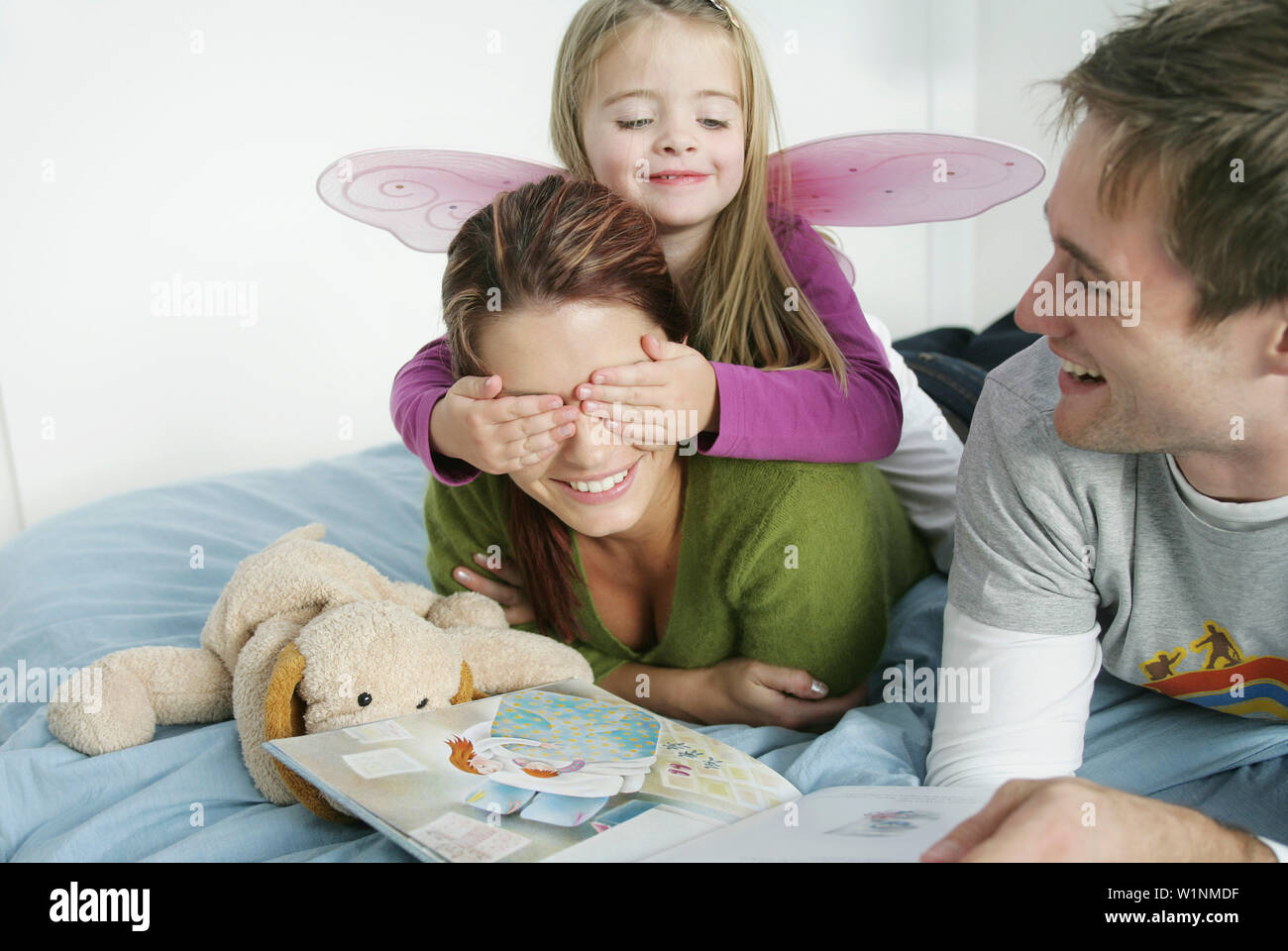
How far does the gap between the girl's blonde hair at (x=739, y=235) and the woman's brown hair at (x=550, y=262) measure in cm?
9

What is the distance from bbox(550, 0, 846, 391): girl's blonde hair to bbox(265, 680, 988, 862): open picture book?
1.62 ft

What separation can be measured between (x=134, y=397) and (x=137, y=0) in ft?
2.64

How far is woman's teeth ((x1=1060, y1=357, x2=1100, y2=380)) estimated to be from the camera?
89cm

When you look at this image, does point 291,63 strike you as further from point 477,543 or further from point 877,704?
point 877,704

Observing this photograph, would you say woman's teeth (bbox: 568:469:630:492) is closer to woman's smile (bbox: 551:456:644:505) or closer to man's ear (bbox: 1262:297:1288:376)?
woman's smile (bbox: 551:456:644:505)

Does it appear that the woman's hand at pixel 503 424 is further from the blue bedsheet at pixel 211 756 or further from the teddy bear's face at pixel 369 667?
the blue bedsheet at pixel 211 756

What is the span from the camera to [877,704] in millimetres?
1219

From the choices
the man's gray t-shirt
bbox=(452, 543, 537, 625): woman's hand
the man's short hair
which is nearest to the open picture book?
the man's gray t-shirt

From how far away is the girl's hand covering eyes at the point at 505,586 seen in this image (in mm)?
1319

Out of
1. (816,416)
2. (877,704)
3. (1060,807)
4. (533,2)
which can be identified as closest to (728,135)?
(816,416)

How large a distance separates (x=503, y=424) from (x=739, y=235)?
462 millimetres

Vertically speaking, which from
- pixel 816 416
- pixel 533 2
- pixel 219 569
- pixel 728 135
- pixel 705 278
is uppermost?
pixel 533 2

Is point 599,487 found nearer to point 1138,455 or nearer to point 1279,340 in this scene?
point 1138,455
